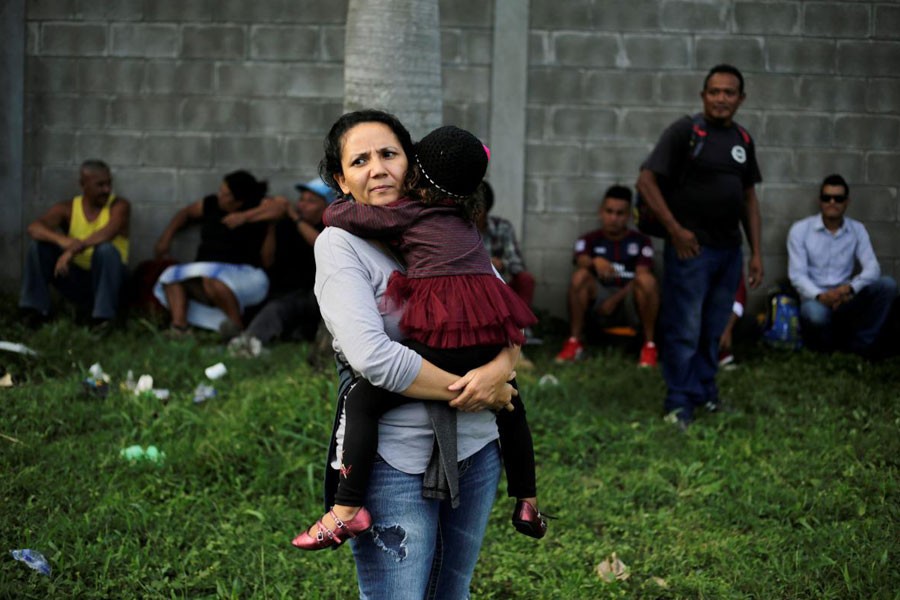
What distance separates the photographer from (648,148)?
883 cm

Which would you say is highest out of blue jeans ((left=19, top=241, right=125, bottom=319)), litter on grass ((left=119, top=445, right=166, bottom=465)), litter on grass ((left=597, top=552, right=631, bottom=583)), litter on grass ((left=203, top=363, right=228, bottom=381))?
blue jeans ((left=19, top=241, right=125, bottom=319))

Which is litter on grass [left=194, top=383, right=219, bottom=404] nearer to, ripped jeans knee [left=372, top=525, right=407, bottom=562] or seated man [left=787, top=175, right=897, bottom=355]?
ripped jeans knee [left=372, top=525, right=407, bottom=562]

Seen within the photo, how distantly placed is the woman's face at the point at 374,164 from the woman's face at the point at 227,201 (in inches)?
233

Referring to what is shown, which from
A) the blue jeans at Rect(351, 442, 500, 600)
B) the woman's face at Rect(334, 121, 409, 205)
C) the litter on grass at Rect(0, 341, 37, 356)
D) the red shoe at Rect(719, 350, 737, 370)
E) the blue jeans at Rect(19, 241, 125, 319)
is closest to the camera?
the blue jeans at Rect(351, 442, 500, 600)

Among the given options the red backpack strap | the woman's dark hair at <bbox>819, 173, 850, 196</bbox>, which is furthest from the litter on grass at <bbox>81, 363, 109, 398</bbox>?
the woman's dark hair at <bbox>819, 173, 850, 196</bbox>

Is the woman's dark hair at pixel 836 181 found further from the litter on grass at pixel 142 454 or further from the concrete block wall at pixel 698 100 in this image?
the litter on grass at pixel 142 454

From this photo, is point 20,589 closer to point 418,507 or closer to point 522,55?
point 418,507

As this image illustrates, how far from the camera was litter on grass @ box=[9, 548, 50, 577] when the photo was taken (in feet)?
Answer: 13.7

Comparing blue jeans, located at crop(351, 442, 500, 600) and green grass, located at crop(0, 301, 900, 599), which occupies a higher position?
blue jeans, located at crop(351, 442, 500, 600)

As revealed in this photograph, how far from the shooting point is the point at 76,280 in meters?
8.55

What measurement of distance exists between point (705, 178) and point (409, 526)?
397 centimetres

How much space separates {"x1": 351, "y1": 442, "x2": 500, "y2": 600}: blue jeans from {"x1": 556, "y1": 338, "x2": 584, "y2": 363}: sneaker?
528 cm

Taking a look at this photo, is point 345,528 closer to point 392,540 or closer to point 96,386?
point 392,540

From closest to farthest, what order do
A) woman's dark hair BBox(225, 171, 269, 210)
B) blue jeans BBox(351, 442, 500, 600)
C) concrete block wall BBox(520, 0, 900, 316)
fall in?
blue jeans BBox(351, 442, 500, 600) → woman's dark hair BBox(225, 171, 269, 210) → concrete block wall BBox(520, 0, 900, 316)
